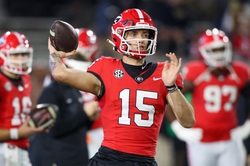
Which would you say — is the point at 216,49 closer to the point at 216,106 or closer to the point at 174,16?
the point at 216,106

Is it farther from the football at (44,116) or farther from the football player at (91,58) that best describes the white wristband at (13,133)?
the football player at (91,58)

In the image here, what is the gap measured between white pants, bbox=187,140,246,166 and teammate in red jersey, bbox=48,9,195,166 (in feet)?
7.39

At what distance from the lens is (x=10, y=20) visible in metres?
9.30

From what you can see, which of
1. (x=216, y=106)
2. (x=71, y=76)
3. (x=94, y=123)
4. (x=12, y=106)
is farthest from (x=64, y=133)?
(x=216, y=106)

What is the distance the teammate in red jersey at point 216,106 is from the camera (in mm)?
5855

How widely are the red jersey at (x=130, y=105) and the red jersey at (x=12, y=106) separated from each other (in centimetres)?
123

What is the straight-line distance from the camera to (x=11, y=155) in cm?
465

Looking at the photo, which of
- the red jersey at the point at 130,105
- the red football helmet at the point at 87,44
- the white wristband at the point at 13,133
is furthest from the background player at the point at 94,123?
the red jersey at the point at 130,105

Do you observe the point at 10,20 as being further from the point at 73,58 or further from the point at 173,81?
the point at 173,81

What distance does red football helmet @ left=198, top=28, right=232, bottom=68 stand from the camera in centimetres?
595

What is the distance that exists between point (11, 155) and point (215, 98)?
220 centimetres

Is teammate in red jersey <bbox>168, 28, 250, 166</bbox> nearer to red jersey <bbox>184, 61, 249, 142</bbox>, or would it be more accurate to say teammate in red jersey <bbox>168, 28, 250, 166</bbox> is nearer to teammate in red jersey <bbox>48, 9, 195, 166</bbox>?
red jersey <bbox>184, 61, 249, 142</bbox>

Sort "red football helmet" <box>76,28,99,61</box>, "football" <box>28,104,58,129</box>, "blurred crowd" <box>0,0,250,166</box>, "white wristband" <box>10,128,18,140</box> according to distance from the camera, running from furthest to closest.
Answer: "blurred crowd" <box>0,0,250,166</box> < "red football helmet" <box>76,28,99,61</box> < "white wristband" <box>10,128,18,140</box> < "football" <box>28,104,58,129</box>

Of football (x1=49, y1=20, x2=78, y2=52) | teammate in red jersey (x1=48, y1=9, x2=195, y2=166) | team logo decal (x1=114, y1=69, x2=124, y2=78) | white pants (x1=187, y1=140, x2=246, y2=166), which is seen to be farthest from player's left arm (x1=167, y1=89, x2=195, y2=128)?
white pants (x1=187, y1=140, x2=246, y2=166)
